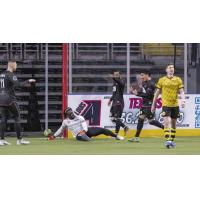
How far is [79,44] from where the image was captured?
71.6ft

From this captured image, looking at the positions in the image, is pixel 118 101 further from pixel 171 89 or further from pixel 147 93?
pixel 171 89

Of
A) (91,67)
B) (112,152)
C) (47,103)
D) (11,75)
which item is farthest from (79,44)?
(112,152)

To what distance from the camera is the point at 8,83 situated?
18156mm

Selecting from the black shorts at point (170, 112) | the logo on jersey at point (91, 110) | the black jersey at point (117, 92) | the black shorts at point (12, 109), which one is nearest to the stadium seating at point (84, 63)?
the logo on jersey at point (91, 110)

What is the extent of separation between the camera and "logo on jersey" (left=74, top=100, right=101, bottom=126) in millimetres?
21422

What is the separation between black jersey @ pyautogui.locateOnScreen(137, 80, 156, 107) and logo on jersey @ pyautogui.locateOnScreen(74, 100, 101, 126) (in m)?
2.42

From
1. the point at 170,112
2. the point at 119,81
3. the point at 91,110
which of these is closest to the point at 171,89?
the point at 170,112

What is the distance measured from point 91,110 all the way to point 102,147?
3.68m

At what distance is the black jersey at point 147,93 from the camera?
63.4ft

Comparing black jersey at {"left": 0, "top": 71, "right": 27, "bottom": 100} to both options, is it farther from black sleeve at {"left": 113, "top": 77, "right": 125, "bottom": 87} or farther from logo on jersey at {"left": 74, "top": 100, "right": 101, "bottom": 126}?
logo on jersey at {"left": 74, "top": 100, "right": 101, "bottom": 126}

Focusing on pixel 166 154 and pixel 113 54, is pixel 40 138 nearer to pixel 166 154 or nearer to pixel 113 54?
pixel 113 54

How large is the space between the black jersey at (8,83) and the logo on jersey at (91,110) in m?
3.47

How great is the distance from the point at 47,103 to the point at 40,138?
226cm

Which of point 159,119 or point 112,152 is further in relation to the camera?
point 159,119
